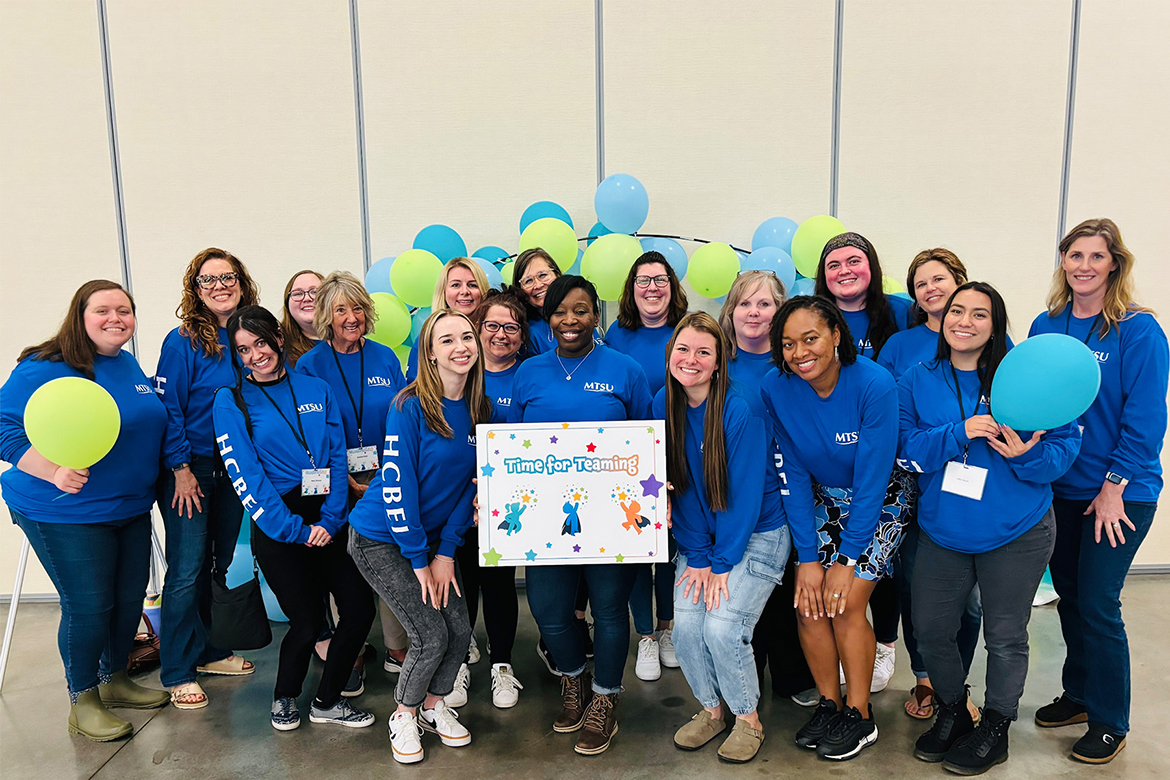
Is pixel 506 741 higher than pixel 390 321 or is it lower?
lower

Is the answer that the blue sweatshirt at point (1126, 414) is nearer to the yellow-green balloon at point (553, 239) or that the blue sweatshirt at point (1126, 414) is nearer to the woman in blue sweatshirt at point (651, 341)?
the woman in blue sweatshirt at point (651, 341)

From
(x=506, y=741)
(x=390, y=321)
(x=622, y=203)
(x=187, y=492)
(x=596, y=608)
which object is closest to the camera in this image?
(x=596, y=608)

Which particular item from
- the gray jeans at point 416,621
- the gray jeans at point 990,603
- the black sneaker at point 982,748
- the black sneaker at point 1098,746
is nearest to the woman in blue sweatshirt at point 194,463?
the gray jeans at point 416,621

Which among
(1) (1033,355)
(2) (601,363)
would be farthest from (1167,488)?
(2) (601,363)

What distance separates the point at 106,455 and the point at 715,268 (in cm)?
261

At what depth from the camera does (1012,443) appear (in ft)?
6.76

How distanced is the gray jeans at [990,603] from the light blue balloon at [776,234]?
1881mm

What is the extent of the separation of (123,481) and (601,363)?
1.76 metres

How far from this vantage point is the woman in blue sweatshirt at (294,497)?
2.44 m

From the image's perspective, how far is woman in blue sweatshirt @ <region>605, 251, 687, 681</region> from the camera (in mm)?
2846

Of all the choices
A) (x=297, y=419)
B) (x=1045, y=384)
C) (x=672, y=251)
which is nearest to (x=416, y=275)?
(x=297, y=419)

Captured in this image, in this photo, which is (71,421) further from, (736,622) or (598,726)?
(736,622)

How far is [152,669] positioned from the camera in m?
3.16

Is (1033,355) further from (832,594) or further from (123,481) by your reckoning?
(123,481)
